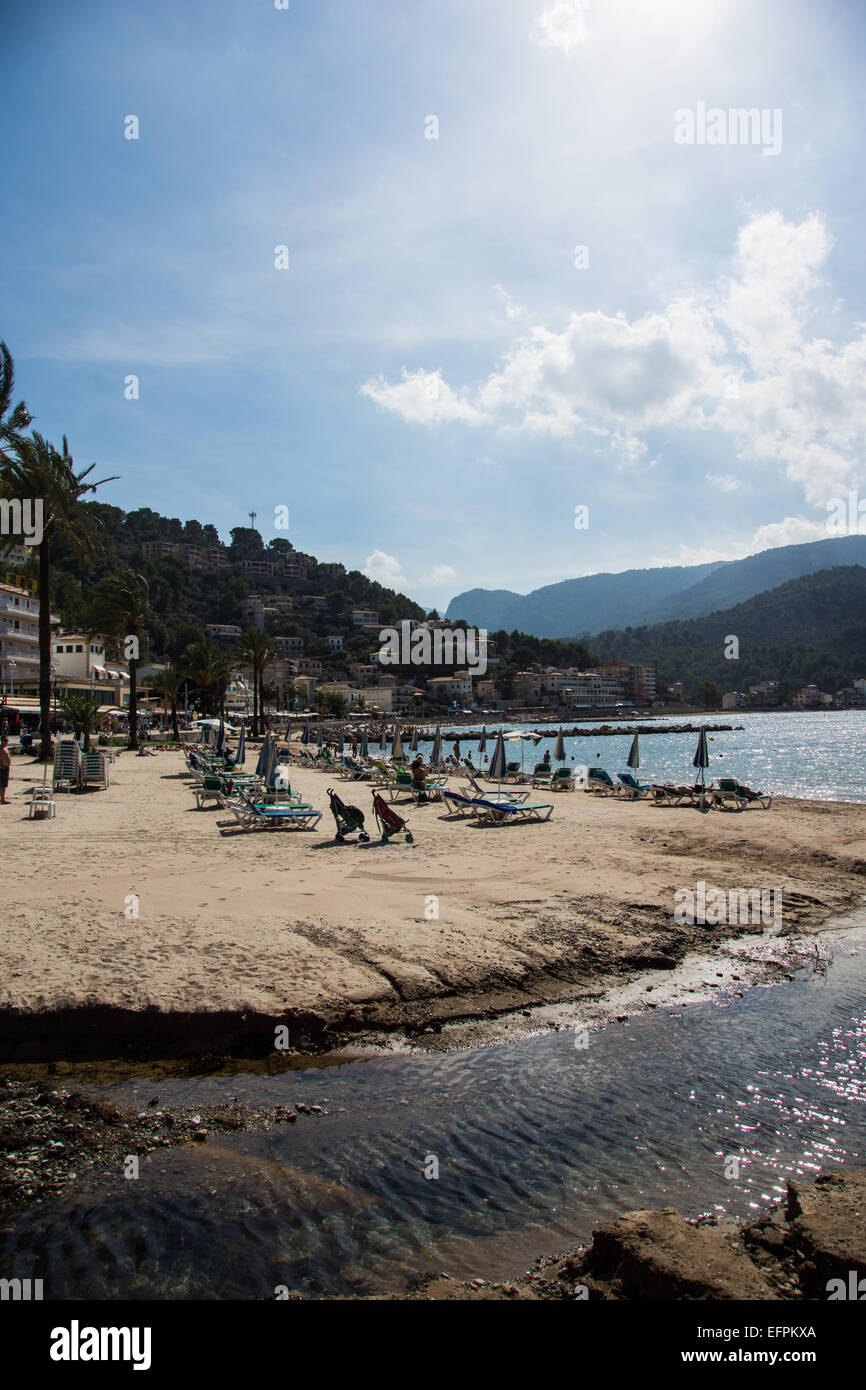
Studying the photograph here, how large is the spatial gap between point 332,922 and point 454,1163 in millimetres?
3576

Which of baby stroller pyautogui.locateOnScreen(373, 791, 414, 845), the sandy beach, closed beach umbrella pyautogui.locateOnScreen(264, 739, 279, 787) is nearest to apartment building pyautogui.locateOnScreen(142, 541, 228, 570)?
closed beach umbrella pyautogui.locateOnScreen(264, 739, 279, 787)

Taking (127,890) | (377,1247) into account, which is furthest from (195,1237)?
(127,890)

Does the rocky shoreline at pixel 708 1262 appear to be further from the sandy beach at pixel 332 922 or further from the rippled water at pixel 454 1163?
the sandy beach at pixel 332 922

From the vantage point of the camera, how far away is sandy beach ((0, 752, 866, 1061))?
19.2 ft

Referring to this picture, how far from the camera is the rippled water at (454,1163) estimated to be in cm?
359

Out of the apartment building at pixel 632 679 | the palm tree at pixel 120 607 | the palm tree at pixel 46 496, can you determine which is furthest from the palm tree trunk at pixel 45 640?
the apartment building at pixel 632 679

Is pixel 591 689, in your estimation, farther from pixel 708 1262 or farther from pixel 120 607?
pixel 708 1262

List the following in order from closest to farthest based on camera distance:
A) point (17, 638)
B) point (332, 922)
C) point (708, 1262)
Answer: point (708, 1262) → point (332, 922) → point (17, 638)

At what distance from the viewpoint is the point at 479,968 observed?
702 centimetres

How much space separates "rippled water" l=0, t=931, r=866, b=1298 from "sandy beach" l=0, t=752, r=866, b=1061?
73cm

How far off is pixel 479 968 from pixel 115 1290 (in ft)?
13.5

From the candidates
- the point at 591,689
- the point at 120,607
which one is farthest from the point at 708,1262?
the point at 591,689

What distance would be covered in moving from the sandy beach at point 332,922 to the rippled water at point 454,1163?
73 centimetres

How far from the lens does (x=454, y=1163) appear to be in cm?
444
